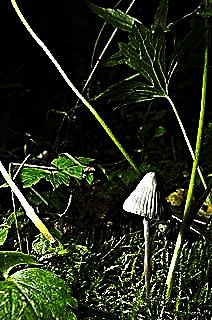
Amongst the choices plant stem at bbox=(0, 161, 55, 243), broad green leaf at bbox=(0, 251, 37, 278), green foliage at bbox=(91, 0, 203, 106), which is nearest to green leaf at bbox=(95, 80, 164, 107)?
green foliage at bbox=(91, 0, 203, 106)

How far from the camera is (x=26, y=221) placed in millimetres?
1090

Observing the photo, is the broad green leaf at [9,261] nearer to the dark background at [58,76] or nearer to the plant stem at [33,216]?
the plant stem at [33,216]

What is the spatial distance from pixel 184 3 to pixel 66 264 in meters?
0.86

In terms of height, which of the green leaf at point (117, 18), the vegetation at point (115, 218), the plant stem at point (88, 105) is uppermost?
the green leaf at point (117, 18)

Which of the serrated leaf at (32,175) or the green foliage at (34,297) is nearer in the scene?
the green foliage at (34,297)

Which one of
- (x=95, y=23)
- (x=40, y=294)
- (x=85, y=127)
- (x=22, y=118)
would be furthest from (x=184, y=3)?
(x=40, y=294)

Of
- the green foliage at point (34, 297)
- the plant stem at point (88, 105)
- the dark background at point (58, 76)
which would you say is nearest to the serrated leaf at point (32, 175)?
the plant stem at point (88, 105)

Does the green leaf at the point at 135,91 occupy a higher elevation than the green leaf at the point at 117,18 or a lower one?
lower

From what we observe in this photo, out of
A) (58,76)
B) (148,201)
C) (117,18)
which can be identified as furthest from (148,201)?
(58,76)

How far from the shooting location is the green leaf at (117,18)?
985 millimetres

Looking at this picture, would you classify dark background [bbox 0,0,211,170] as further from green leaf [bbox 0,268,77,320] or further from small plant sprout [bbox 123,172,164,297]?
green leaf [bbox 0,268,77,320]

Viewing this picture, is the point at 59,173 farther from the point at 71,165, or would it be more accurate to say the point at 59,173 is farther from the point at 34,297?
the point at 34,297

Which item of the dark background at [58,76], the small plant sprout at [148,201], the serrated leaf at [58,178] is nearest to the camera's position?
the small plant sprout at [148,201]

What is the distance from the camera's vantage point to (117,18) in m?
1.00
